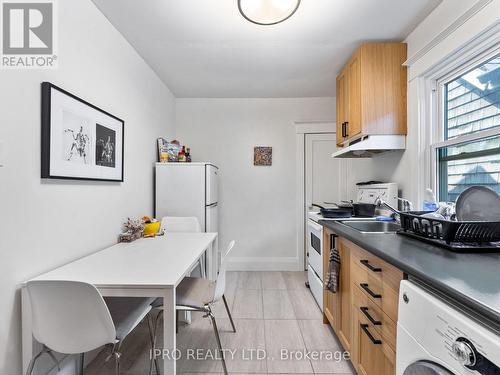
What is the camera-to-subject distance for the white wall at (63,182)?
1.29 metres

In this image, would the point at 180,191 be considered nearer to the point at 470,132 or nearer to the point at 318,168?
the point at 318,168

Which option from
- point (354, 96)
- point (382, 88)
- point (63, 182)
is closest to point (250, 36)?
point (354, 96)

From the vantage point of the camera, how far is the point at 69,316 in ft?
3.86

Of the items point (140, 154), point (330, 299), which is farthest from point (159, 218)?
point (330, 299)

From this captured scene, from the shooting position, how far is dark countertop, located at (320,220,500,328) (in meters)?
0.71

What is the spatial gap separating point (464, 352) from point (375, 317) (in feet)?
2.36

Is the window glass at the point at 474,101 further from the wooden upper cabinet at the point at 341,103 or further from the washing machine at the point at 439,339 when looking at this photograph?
the washing machine at the point at 439,339

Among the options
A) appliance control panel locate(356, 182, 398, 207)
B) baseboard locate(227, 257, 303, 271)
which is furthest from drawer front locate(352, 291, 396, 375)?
baseboard locate(227, 257, 303, 271)

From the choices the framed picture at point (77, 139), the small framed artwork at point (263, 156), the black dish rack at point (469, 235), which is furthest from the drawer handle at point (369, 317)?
the small framed artwork at point (263, 156)

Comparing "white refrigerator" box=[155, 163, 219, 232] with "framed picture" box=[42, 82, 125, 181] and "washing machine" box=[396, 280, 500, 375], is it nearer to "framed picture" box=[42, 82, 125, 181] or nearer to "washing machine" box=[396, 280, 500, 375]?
"framed picture" box=[42, 82, 125, 181]

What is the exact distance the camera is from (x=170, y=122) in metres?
3.70

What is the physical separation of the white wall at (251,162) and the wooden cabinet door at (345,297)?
1945mm

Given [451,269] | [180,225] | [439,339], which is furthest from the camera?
[180,225]

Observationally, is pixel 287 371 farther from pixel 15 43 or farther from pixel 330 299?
pixel 15 43
